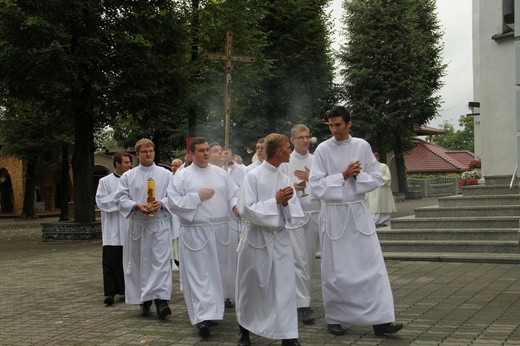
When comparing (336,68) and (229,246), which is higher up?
(336,68)

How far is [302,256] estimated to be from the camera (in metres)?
9.76

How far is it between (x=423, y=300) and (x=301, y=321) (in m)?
1.96

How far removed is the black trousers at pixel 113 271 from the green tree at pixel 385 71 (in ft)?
120

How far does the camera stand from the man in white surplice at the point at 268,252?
7.93 metres

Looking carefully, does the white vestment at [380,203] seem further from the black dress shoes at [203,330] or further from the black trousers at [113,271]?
A: the black dress shoes at [203,330]

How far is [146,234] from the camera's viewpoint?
413 inches

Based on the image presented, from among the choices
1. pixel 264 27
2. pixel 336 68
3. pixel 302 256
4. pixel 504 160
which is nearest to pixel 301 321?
pixel 302 256

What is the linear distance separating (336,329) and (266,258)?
115 cm

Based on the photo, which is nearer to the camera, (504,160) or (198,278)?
(198,278)

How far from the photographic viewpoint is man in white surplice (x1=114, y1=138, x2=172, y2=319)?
33.3ft

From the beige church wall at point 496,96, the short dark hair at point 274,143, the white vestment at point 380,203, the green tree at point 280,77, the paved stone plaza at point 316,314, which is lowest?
the paved stone plaza at point 316,314

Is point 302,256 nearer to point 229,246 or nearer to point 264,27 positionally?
point 229,246

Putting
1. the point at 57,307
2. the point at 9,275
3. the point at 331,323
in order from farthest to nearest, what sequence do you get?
the point at 9,275 < the point at 57,307 < the point at 331,323

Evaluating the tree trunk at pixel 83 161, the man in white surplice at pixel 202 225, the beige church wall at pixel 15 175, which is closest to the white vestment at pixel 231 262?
the man in white surplice at pixel 202 225
